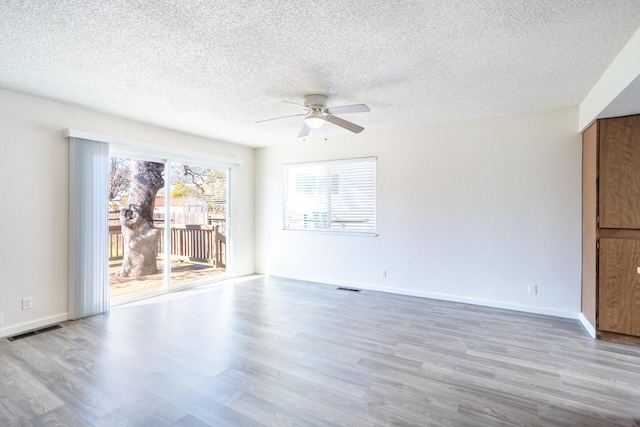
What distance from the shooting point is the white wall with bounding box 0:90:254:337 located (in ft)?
10.6

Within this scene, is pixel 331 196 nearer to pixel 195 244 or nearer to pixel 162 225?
pixel 195 244

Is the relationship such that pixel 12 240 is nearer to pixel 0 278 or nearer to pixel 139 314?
pixel 0 278

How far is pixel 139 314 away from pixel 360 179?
11.7 feet

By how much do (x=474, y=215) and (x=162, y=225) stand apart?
444 centimetres

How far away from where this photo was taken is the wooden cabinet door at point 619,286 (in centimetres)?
301

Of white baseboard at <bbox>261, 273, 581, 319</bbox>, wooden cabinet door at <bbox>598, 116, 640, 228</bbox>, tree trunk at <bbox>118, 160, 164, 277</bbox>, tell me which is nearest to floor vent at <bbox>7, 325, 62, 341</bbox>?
tree trunk at <bbox>118, 160, 164, 277</bbox>

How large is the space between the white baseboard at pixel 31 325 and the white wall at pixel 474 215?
3.52m

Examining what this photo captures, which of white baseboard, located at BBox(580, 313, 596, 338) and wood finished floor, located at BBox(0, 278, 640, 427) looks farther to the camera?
white baseboard, located at BBox(580, 313, 596, 338)

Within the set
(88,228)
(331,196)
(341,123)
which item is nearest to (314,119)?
(341,123)

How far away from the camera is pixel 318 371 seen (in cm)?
253

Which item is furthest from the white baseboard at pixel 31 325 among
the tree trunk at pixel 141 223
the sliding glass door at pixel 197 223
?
the sliding glass door at pixel 197 223

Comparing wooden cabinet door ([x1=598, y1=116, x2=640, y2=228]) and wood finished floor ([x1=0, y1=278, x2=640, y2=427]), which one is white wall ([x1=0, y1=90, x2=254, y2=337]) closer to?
wood finished floor ([x1=0, y1=278, x2=640, y2=427])

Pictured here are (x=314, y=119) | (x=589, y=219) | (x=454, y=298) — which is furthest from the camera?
(x=454, y=298)

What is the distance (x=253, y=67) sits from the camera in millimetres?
2717
